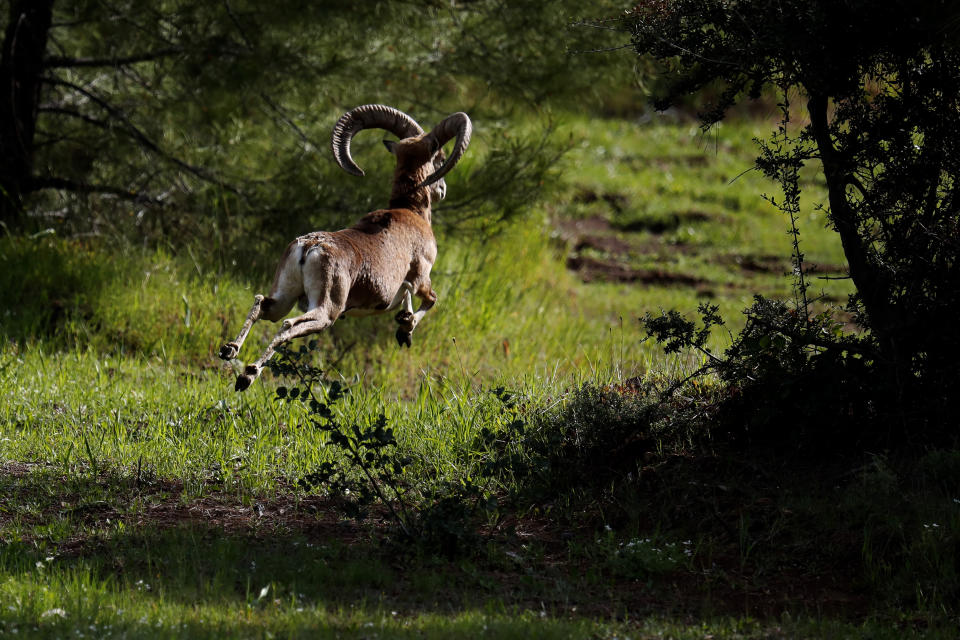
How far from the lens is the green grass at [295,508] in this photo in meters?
4.40

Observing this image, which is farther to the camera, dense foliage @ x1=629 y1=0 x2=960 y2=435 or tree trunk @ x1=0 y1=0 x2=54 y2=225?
tree trunk @ x1=0 y1=0 x2=54 y2=225

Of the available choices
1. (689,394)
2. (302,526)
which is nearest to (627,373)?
(689,394)

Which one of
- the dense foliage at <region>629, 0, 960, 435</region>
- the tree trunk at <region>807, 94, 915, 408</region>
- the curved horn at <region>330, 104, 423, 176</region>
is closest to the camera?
the curved horn at <region>330, 104, 423, 176</region>

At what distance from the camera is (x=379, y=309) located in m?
4.99

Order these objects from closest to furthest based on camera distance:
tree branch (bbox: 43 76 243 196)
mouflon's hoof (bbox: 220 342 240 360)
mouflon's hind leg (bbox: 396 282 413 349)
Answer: mouflon's hoof (bbox: 220 342 240 360) → mouflon's hind leg (bbox: 396 282 413 349) → tree branch (bbox: 43 76 243 196)

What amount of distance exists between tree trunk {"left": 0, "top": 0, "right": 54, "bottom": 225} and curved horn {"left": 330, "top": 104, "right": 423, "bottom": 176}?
17.3 feet

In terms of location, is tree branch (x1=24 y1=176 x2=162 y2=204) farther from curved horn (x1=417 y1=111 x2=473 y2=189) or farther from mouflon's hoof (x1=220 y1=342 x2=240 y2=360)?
mouflon's hoof (x1=220 y1=342 x2=240 y2=360)

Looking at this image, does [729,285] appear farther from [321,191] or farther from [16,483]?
[16,483]

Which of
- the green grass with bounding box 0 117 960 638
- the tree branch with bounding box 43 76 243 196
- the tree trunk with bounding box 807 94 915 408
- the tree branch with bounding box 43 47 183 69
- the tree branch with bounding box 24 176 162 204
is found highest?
the tree branch with bounding box 43 47 183 69

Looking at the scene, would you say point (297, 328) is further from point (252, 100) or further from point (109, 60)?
point (109, 60)

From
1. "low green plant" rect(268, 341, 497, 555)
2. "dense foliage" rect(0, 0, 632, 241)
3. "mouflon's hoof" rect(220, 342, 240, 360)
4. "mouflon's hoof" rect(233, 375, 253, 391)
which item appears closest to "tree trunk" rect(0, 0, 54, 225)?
"dense foliage" rect(0, 0, 632, 241)

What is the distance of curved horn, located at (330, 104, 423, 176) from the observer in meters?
5.12

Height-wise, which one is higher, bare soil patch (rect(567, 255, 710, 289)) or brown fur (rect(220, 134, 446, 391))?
bare soil patch (rect(567, 255, 710, 289))

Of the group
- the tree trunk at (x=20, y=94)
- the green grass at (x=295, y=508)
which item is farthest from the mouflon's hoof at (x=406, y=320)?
the tree trunk at (x=20, y=94)
